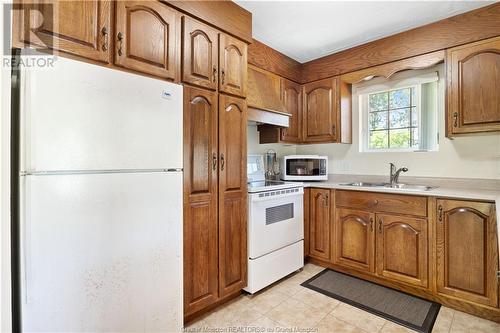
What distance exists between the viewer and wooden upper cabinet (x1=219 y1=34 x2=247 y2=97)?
1962mm

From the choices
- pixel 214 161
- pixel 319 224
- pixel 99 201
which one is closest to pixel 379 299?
pixel 319 224

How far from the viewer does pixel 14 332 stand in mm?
1109

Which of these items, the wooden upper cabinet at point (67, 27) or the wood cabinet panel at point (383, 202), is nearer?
the wooden upper cabinet at point (67, 27)

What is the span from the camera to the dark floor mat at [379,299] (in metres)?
1.91

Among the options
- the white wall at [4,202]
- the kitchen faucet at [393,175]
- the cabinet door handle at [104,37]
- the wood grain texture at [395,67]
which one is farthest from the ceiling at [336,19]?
the white wall at [4,202]

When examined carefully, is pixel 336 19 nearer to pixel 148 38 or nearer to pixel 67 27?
pixel 148 38

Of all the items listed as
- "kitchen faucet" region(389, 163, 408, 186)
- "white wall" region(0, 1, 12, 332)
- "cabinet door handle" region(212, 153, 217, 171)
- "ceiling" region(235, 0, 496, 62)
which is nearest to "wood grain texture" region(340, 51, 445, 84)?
"ceiling" region(235, 0, 496, 62)

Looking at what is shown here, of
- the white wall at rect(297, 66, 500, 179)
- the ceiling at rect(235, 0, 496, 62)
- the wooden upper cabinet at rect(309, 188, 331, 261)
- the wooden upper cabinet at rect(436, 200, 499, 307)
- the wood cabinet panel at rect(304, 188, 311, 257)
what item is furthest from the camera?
the wood cabinet panel at rect(304, 188, 311, 257)

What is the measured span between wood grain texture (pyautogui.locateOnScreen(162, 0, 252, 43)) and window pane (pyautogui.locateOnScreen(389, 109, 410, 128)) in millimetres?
1892

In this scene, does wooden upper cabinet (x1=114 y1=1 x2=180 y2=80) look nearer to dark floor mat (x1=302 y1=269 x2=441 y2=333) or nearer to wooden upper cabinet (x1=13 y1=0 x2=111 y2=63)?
wooden upper cabinet (x1=13 y1=0 x2=111 y2=63)

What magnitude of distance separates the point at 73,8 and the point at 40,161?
78 cm

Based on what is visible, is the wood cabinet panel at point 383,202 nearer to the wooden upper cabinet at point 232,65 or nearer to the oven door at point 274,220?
the oven door at point 274,220

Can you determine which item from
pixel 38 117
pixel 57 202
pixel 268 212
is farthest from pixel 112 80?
pixel 268 212

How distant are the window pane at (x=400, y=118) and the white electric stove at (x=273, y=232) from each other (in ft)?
4.38
